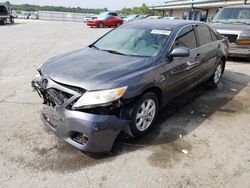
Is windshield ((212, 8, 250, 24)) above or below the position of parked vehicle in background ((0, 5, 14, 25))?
above

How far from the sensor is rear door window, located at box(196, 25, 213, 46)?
15.5ft

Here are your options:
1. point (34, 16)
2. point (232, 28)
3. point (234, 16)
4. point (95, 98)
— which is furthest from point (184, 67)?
point (34, 16)

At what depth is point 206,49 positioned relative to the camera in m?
4.86

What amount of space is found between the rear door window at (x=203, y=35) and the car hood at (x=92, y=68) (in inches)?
71.8

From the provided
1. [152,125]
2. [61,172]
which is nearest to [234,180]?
[152,125]

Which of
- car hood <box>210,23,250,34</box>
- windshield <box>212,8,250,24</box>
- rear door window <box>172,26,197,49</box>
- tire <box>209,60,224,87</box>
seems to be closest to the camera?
rear door window <box>172,26,197,49</box>

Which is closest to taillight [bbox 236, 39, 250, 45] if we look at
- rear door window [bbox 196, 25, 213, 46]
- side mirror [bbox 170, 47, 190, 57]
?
rear door window [bbox 196, 25, 213, 46]

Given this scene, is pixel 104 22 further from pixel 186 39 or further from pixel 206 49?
pixel 186 39

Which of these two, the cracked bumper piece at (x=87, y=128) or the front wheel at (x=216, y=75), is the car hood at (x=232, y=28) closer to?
the front wheel at (x=216, y=75)

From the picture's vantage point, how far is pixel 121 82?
2932 millimetres

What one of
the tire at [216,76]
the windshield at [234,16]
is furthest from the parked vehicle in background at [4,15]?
the tire at [216,76]

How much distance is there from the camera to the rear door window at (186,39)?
3957 millimetres

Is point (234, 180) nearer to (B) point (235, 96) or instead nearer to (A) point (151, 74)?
(A) point (151, 74)

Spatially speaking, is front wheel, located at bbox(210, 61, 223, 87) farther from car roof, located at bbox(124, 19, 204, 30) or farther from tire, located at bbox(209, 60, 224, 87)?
car roof, located at bbox(124, 19, 204, 30)
